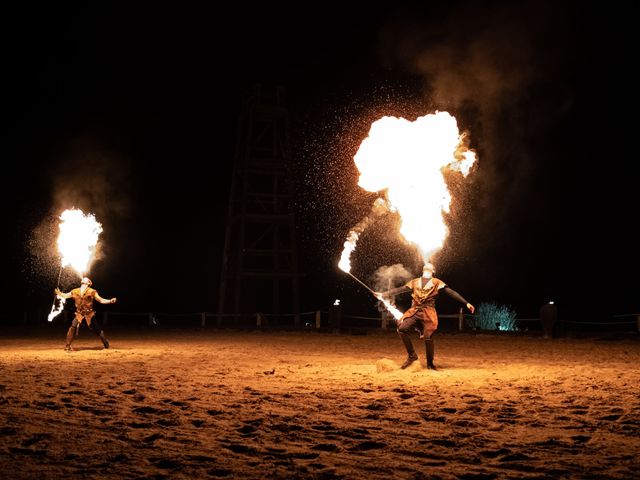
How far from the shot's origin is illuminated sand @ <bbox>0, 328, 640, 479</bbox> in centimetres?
560

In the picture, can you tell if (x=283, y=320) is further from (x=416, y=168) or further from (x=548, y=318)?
(x=416, y=168)

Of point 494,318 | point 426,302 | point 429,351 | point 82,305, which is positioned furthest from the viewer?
point 494,318

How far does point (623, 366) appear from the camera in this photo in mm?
13234

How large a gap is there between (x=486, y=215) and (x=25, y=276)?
32.8 m

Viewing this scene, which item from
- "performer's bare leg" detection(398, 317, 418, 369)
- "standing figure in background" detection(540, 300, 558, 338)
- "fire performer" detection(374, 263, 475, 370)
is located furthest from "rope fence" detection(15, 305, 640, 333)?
"performer's bare leg" detection(398, 317, 418, 369)

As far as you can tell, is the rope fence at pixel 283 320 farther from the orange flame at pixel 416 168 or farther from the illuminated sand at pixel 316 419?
the illuminated sand at pixel 316 419

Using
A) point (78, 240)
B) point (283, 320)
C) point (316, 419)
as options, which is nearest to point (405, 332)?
point (316, 419)

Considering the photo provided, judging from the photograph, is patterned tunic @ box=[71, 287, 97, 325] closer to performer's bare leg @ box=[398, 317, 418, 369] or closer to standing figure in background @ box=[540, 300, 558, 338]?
performer's bare leg @ box=[398, 317, 418, 369]

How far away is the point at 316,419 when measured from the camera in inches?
298

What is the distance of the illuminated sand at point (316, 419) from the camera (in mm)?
5602

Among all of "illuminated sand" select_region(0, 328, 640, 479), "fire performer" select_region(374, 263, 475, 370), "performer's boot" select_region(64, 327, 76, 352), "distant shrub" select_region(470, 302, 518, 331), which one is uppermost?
"distant shrub" select_region(470, 302, 518, 331)

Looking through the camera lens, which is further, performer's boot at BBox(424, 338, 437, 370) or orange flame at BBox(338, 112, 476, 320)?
orange flame at BBox(338, 112, 476, 320)

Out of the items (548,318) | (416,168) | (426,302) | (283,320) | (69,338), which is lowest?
(69,338)

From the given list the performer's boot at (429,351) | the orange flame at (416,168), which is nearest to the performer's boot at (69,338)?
the orange flame at (416,168)
